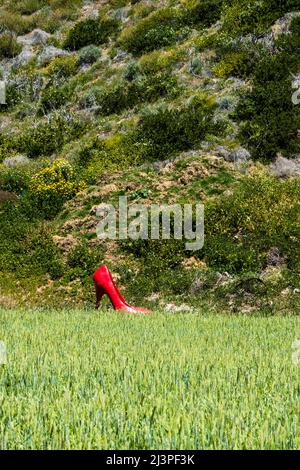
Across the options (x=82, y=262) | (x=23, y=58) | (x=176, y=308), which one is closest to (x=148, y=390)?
(x=176, y=308)

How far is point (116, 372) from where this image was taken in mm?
4789

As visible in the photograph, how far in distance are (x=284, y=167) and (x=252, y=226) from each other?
15.4ft

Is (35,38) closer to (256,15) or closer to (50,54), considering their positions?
(50,54)

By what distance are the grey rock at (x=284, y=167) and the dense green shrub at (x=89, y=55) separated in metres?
16.2

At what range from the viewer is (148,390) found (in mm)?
4215

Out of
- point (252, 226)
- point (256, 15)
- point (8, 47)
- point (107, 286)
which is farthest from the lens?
point (8, 47)

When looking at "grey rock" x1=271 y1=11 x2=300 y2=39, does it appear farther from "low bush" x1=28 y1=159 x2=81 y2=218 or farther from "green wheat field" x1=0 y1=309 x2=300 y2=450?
"green wheat field" x1=0 y1=309 x2=300 y2=450

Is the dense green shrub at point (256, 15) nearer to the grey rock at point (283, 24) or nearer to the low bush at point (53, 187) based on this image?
the grey rock at point (283, 24)

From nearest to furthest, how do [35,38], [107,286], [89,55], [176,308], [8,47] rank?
[107,286], [176,308], [89,55], [8,47], [35,38]

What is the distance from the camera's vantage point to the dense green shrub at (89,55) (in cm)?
3306

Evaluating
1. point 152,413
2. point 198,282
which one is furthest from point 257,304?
point 152,413

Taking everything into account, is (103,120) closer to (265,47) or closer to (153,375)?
(265,47)

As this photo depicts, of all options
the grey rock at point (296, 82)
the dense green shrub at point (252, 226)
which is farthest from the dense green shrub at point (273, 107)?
the dense green shrub at point (252, 226)

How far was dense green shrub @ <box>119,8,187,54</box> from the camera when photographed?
102 ft
